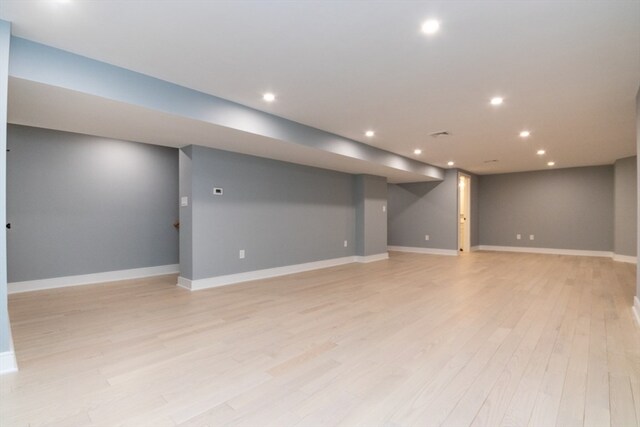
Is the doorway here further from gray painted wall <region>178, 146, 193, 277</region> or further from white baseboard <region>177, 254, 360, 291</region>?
gray painted wall <region>178, 146, 193, 277</region>

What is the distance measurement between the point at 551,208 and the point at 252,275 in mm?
8420

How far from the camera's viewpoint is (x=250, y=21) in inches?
85.5

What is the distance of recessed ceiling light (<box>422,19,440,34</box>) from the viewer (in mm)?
2158

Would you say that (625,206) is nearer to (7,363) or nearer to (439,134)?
(439,134)

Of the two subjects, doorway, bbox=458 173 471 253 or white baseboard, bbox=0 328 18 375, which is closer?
white baseboard, bbox=0 328 18 375

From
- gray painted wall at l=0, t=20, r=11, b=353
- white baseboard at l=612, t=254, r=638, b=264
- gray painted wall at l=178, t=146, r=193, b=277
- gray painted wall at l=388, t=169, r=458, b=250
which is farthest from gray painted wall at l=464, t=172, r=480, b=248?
gray painted wall at l=0, t=20, r=11, b=353

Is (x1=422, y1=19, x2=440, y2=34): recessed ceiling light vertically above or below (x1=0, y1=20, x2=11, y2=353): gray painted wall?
above

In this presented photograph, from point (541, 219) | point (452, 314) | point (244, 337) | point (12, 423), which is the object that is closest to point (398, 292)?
point (452, 314)

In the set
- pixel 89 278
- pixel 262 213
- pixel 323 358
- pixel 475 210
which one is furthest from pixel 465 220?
pixel 89 278

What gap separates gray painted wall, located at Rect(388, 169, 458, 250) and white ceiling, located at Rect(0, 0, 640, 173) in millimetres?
→ 4345

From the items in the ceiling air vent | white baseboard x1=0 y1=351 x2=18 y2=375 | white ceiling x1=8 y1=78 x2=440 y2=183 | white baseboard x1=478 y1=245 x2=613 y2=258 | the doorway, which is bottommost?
white baseboard x1=478 y1=245 x2=613 y2=258

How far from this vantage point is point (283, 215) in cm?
578

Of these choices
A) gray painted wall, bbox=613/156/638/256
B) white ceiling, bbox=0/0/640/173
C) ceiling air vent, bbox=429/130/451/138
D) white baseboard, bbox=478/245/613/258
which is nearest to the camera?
white ceiling, bbox=0/0/640/173

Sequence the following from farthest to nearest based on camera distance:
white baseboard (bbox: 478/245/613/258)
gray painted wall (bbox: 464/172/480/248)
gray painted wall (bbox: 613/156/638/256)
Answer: gray painted wall (bbox: 464/172/480/248), white baseboard (bbox: 478/245/613/258), gray painted wall (bbox: 613/156/638/256)
